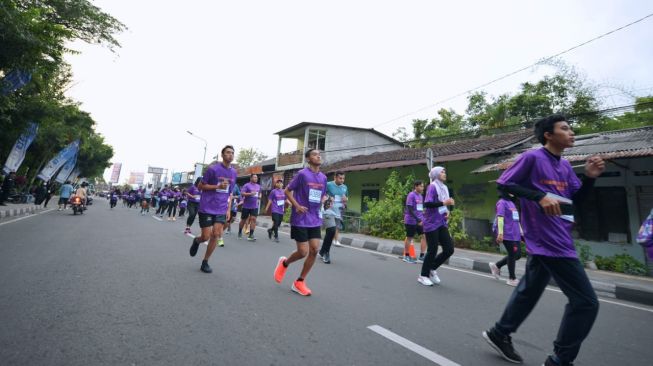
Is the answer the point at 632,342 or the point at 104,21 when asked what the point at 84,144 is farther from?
the point at 632,342

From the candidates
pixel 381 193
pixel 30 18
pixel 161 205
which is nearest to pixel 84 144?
pixel 161 205

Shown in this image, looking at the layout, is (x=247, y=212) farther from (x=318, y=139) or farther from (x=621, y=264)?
(x=318, y=139)

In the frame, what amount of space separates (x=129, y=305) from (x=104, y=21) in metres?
12.7

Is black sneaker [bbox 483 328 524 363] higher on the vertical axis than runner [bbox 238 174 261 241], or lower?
lower

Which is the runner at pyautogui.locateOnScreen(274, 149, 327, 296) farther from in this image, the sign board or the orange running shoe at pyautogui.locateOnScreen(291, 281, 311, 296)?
the sign board

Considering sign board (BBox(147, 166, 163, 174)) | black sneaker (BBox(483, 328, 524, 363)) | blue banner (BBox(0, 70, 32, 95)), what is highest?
sign board (BBox(147, 166, 163, 174))

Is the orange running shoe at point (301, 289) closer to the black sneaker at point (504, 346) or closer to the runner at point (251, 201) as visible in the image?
the black sneaker at point (504, 346)

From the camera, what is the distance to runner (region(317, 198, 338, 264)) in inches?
259

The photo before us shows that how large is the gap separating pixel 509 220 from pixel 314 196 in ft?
12.2

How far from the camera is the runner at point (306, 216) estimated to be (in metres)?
3.99

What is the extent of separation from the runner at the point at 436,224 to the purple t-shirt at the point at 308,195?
175cm

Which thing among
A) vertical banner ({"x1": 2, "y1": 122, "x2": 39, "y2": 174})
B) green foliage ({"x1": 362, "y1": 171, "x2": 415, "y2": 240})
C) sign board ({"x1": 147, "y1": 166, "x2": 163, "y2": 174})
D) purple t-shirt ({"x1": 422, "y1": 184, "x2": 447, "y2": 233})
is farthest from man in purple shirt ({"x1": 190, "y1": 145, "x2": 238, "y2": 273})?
sign board ({"x1": 147, "y1": 166, "x2": 163, "y2": 174})

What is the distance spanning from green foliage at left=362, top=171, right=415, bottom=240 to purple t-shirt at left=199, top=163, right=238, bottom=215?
8655 mm

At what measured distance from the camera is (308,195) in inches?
163
